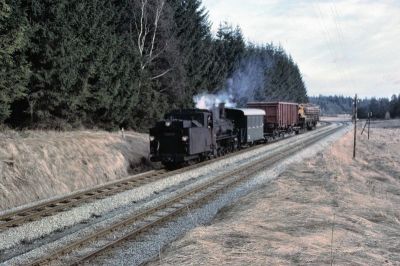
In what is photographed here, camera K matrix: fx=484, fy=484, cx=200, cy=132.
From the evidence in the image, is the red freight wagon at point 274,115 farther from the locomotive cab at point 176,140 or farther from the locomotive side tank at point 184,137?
the locomotive cab at point 176,140

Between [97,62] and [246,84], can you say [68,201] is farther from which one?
[246,84]

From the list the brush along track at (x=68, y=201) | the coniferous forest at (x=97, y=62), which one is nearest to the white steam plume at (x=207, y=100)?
the coniferous forest at (x=97, y=62)

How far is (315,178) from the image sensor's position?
61.8ft

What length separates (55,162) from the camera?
1798 cm

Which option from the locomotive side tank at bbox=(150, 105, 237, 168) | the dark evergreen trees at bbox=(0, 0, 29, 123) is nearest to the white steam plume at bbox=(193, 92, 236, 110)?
the locomotive side tank at bbox=(150, 105, 237, 168)

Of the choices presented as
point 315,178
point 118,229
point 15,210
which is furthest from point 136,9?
point 118,229

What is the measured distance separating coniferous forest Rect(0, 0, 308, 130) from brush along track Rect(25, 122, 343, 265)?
822cm

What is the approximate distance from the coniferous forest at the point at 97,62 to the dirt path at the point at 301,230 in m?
10.7

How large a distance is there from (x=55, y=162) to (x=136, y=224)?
7.90 metres

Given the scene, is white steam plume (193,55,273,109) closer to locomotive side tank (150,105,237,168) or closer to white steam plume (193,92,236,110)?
white steam plume (193,92,236,110)

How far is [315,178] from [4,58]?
1234 cm

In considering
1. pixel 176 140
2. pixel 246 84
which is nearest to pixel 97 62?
pixel 176 140

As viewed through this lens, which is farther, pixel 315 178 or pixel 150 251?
pixel 315 178

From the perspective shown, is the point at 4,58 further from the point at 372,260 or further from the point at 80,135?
the point at 372,260
